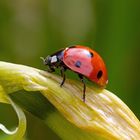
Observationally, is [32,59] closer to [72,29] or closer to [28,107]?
[72,29]

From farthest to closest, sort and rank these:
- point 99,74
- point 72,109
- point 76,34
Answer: point 76,34
point 99,74
point 72,109

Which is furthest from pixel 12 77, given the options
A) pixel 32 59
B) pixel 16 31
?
pixel 16 31

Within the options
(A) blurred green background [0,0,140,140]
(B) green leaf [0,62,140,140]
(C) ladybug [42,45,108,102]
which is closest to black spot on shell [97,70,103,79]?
(C) ladybug [42,45,108,102]

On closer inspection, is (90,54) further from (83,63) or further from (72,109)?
(72,109)

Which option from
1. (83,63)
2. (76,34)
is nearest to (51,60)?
(83,63)

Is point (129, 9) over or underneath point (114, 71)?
over

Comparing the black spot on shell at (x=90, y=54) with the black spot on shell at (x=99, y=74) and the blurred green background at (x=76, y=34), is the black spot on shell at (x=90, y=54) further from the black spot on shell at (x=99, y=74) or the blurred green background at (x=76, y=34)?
the blurred green background at (x=76, y=34)
